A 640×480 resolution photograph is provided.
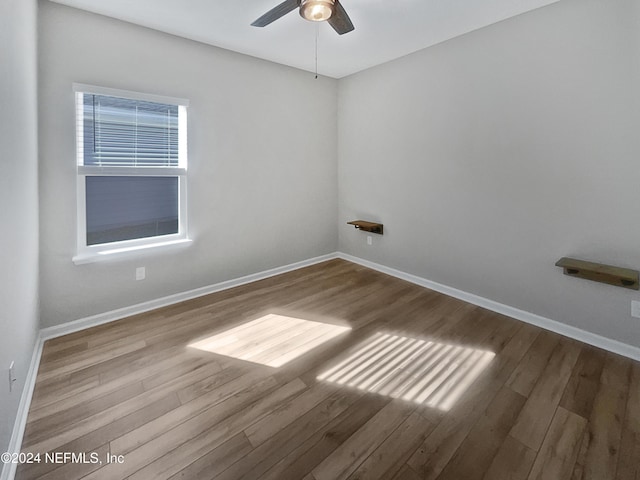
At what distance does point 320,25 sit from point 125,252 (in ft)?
9.30

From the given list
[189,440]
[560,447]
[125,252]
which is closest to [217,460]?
[189,440]

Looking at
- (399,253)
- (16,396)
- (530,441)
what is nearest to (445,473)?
(530,441)

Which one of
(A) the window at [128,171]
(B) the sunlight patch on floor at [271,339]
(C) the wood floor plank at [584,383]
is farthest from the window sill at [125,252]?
(C) the wood floor plank at [584,383]

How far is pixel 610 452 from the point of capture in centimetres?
151

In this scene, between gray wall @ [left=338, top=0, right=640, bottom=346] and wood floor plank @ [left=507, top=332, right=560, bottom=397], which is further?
gray wall @ [left=338, top=0, right=640, bottom=346]

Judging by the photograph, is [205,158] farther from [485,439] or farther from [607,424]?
[607,424]

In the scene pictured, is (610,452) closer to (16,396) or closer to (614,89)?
(614,89)

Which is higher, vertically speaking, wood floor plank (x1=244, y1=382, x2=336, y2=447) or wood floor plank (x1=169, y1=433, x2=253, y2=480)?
wood floor plank (x1=244, y1=382, x2=336, y2=447)

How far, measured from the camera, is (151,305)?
3070mm

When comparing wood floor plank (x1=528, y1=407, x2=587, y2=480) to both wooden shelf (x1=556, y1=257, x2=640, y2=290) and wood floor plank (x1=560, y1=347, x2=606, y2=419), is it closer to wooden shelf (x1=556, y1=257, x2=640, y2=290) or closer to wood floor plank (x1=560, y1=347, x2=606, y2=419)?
wood floor plank (x1=560, y1=347, x2=606, y2=419)

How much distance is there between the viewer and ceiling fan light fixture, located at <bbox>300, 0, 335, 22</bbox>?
1944 millimetres

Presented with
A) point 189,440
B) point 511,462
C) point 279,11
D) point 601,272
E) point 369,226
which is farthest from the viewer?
point 369,226

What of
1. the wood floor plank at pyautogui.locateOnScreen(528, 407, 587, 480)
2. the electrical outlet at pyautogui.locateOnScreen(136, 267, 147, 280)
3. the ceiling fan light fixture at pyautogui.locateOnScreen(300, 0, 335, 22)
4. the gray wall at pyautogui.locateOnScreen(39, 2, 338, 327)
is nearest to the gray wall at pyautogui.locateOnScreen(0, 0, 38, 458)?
the gray wall at pyautogui.locateOnScreen(39, 2, 338, 327)

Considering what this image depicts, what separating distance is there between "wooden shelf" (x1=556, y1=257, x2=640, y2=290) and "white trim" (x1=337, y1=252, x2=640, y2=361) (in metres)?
0.48
